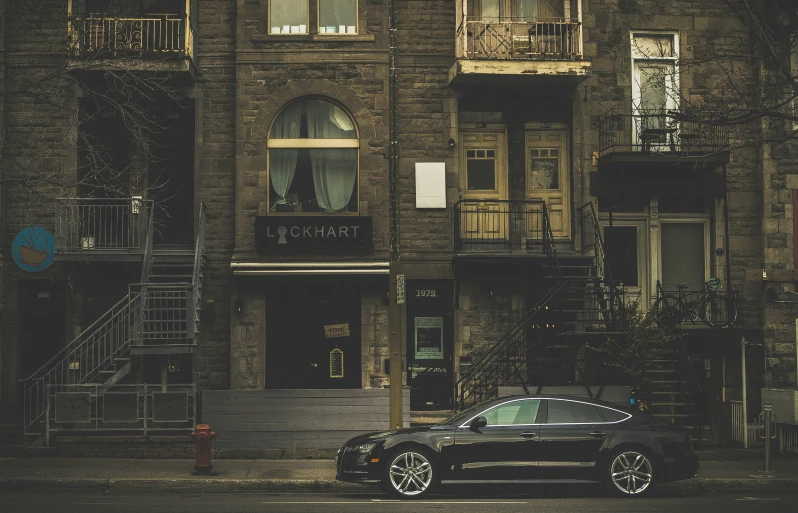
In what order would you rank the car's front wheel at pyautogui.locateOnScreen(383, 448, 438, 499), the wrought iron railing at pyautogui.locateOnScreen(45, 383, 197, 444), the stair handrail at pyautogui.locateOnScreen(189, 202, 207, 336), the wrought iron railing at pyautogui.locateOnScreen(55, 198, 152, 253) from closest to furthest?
the car's front wheel at pyautogui.locateOnScreen(383, 448, 438, 499) < the wrought iron railing at pyautogui.locateOnScreen(45, 383, 197, 444) < the stair handrail at pyautogui.locateOnScreen(189, 202, 207, 336) < the wrought iron railing at pyautogui.locateOnScreen(55, 198, 152, 253)

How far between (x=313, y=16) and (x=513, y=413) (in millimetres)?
10538

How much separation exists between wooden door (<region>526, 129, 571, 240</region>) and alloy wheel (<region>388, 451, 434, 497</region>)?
888 cm

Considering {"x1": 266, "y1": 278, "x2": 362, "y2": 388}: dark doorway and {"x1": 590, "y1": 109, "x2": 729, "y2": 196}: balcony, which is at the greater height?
{"x1": 590, "y1": 109, "x2": 729, "y2": 196}: balcony

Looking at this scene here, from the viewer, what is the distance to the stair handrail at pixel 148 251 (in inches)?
781

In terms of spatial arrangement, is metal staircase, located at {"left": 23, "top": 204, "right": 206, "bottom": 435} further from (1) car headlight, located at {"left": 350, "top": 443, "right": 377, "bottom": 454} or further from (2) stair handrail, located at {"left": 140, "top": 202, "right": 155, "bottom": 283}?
(1) car headlight, located at {"left": 350, "top": 443, "right": 377, "bottom": 454}

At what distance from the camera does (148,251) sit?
2008 centimetres

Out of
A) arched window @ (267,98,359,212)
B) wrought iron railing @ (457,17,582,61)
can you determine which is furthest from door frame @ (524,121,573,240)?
arched window @ (267,98,359,212)

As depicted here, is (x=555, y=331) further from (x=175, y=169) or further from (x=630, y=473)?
(x=175, y=169)

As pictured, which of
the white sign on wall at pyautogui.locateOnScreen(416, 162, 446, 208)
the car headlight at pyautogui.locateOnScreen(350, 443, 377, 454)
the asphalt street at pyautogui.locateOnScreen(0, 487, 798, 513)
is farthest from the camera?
the white sign on wall at pyautogui.locateOnScreen(416, 162, 446, 208)

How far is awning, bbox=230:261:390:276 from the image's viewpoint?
20406mm

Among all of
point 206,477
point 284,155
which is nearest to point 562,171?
point 284,155

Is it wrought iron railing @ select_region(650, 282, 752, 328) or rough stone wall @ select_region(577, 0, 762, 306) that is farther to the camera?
rough stone wall @ select_region(577, 0, 762, 306)

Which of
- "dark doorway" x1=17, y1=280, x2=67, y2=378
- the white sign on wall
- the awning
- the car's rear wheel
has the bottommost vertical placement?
the car's rear wheel

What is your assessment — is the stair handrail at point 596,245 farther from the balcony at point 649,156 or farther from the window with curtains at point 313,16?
the window with curtains at point 313,16
